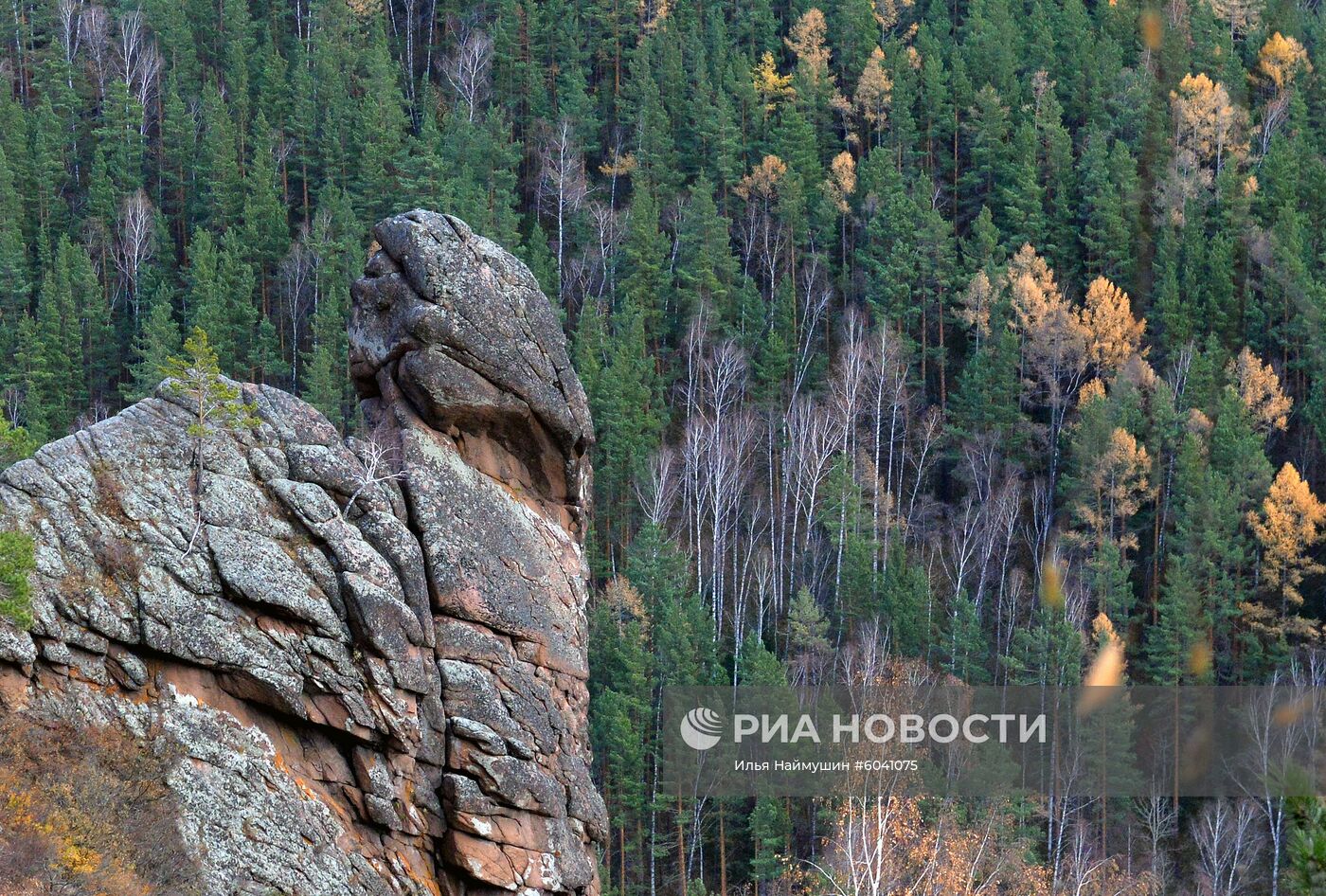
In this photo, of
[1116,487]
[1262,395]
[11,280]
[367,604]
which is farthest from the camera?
[11,280]

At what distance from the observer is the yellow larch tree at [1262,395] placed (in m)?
83.8

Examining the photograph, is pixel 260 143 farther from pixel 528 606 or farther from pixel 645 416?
pixel 528 606

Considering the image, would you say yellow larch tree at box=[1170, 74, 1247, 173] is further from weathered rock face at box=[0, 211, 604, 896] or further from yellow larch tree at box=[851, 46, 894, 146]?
weathered rock face at box=[0, 211, 604, 896]

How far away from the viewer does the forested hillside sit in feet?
248

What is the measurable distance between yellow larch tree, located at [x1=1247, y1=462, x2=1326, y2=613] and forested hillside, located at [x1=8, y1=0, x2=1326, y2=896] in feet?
0.77

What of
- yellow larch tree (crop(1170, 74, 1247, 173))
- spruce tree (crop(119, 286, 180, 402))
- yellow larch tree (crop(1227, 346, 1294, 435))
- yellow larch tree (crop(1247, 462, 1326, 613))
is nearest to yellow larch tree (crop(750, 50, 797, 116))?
yellow larch tree (crop(1170, 74, 1247, 173))

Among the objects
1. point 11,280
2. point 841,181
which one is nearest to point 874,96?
point 841,181

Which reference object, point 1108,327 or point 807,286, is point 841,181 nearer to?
point 807,286

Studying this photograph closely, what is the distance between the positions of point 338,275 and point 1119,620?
130ft

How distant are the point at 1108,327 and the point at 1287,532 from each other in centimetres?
1615

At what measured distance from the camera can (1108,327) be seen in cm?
8969

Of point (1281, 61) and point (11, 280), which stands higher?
point (1281, 61)

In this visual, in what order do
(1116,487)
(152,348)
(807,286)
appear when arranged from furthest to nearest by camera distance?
(807,286) < (152,348) < (1116,487)

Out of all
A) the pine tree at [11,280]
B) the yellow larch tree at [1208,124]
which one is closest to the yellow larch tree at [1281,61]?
the yellow larch tree at [1208,124]
